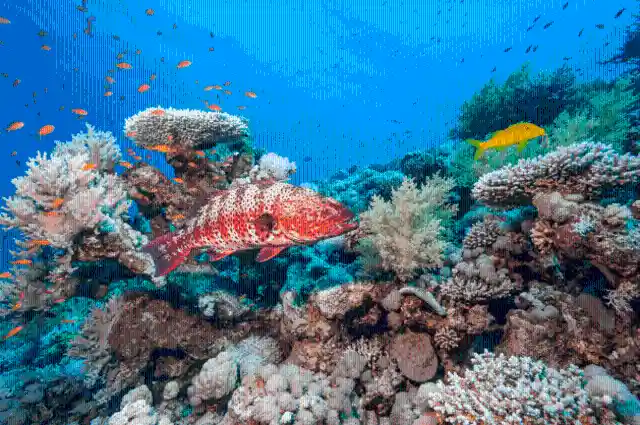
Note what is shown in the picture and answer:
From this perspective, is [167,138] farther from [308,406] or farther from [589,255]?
[589,255]

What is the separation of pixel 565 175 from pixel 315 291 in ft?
11.2

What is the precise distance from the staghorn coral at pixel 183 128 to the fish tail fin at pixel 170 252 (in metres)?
2.17

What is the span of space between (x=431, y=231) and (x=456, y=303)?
95cm

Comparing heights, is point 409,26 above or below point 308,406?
above

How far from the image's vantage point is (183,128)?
4.98m

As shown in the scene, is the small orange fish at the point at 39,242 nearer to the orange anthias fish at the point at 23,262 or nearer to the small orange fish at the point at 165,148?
→ the orange anthias fish at the point at 23,262

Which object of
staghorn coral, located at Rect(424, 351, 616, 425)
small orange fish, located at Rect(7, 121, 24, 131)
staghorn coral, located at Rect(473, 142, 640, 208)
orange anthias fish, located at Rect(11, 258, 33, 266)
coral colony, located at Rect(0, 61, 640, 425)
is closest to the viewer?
staghorn coral, located at Rect(424, 351, 616, 425)

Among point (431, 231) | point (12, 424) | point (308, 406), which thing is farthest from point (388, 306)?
point (12, 424)

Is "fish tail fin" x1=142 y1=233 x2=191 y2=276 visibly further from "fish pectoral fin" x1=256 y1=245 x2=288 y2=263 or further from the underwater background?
"fish pectoral fin" x1=256 y1=245 x2=288 y2=263

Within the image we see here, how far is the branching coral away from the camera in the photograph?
3.74 m

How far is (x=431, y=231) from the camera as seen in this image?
12.7ft

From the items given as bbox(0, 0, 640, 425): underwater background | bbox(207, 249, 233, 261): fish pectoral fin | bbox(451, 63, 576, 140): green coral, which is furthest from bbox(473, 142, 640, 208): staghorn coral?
bbox(451, 63, 576, 140): green coral

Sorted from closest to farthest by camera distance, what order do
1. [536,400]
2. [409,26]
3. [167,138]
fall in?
[536,400] → [167,138] → [409,26]

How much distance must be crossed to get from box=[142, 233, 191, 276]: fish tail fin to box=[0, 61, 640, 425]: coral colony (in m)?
0.03
